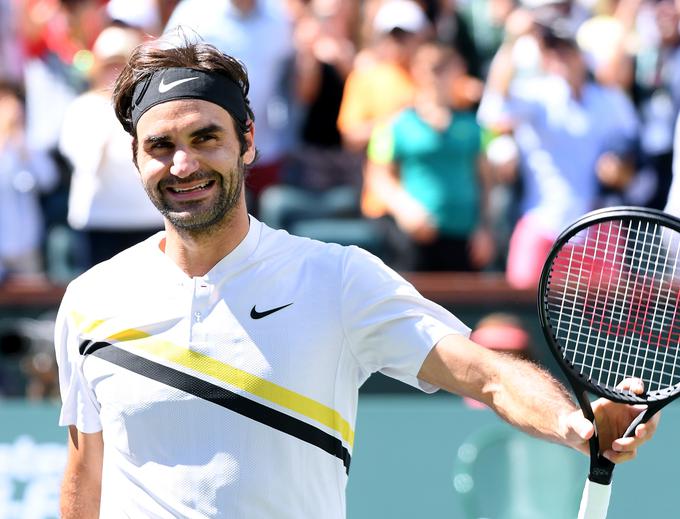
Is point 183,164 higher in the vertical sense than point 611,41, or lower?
lower

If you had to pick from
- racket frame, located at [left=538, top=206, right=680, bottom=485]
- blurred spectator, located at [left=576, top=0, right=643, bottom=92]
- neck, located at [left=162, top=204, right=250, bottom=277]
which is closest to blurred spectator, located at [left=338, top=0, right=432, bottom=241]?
blurred spectator, located at [left=576, top=0, right=643, bottom=92]

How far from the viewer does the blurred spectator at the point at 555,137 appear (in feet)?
24.0

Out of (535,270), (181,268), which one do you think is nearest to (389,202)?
(535,270)

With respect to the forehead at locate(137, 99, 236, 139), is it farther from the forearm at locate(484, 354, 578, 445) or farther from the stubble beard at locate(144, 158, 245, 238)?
the forearm at locate(484, 354, 578, 445)

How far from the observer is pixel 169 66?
3.27m

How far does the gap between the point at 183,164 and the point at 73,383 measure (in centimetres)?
65

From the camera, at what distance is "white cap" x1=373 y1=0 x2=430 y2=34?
783 cm

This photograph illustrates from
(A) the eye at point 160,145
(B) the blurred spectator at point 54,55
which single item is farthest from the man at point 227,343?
(B) the blurred spectator at point 54,55

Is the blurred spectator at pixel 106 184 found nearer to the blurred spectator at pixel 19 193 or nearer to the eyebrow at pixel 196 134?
the blurred spectator at pixel 19 193

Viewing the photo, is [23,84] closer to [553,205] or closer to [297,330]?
[553,205]

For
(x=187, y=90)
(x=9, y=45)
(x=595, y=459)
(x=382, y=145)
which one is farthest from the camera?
(x=9, y=45)

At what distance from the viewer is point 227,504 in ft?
9.98

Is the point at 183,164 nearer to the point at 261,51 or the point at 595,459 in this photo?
the point at 595,459

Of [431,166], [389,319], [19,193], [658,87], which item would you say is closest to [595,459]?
[389,319]
